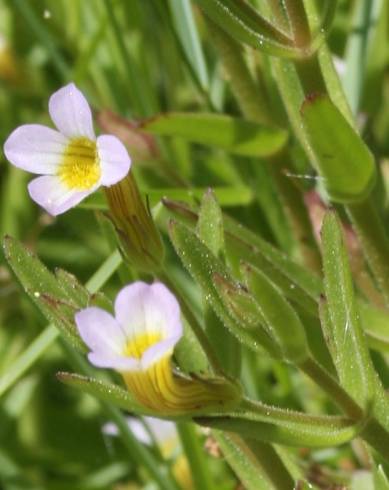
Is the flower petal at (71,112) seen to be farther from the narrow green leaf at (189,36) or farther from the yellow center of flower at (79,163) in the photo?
the narrow green leaf at (189,36)

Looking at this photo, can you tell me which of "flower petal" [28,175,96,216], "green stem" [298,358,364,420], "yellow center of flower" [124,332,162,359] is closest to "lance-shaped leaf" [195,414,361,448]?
"green stem" [298,358,364,420]

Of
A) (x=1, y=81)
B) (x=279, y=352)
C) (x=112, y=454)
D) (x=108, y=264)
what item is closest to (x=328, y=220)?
(x=279, y=352)

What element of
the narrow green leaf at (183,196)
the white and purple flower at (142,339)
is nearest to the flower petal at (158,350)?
the white and purple flower at (142,339)

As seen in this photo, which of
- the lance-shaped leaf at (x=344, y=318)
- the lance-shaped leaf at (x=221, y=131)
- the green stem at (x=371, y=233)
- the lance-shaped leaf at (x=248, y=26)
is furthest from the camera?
the lance-shaped leaf at (x=221, y=131)

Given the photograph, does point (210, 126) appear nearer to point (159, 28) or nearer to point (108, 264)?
point (108, 264)

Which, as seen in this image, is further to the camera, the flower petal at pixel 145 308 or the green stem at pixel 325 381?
the green stem at pixel 325 381

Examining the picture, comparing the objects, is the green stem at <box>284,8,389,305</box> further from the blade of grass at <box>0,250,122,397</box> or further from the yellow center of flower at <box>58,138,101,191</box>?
the yellow center of flower at <box>58,138,101,191</box>
